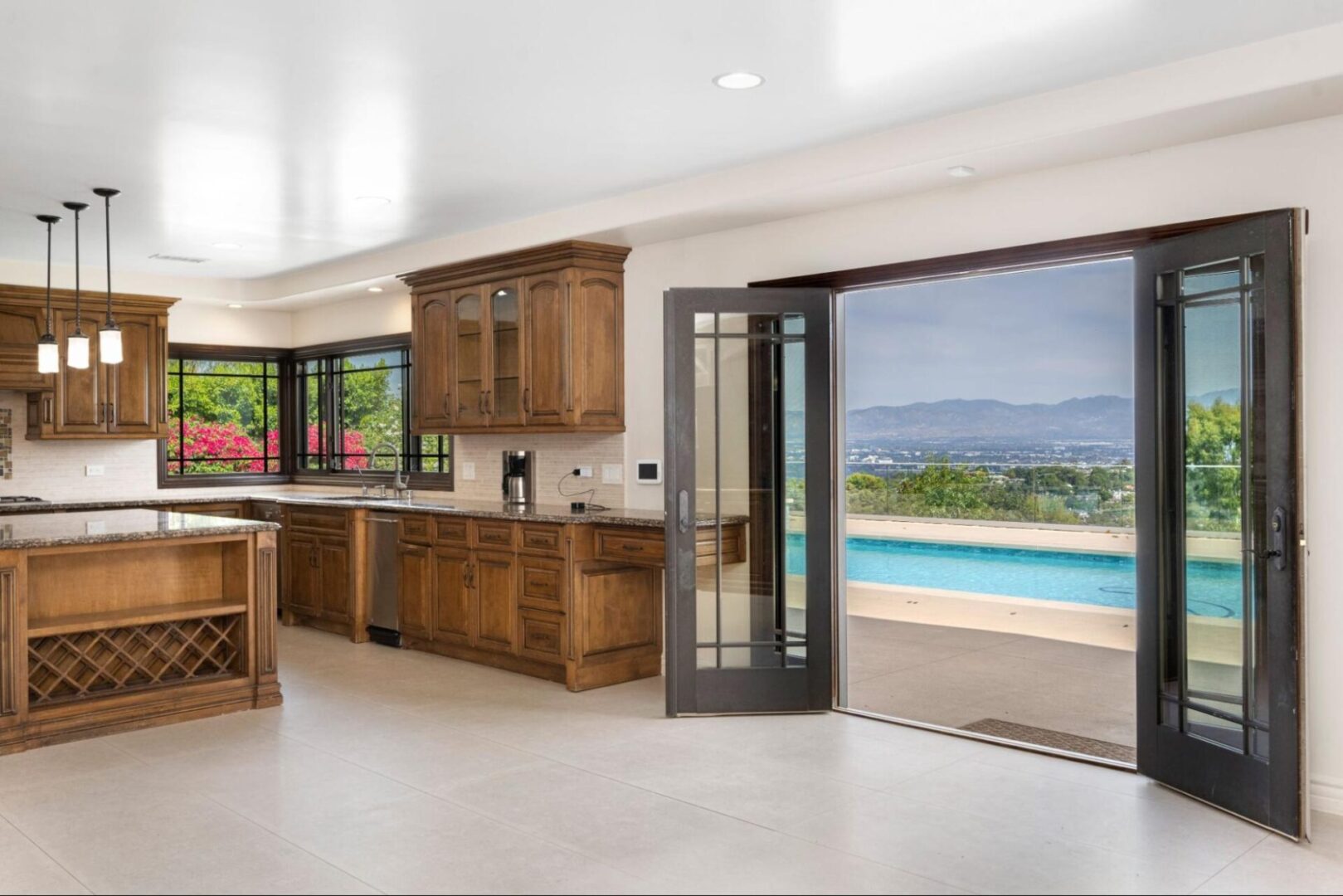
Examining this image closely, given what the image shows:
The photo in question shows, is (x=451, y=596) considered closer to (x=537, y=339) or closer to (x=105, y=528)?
(x=537, y=339)

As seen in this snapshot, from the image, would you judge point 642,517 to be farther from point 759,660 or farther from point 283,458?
point 283,458

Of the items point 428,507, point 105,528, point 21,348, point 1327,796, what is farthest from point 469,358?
point 1327,796

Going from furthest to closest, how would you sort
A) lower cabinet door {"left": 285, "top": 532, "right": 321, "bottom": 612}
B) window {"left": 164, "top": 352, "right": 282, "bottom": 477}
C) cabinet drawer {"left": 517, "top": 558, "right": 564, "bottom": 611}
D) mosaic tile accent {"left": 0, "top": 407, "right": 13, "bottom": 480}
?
1. window {"left": 164, "top": 352, "right": 282, "bottom": 477}
2. mosaic tile accent {"left": 0, "top": 407, "right": 13, "bottom": 480}
3. lower cabinet door {"left": 285, "top": 532, "right": 321, "bottom": 612}
4. cabinet drawer {"left": 517, "top": 558, "right": 564, "bottom": 611}

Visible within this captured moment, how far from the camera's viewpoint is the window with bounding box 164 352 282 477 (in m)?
9.02

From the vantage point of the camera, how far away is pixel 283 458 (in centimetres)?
949

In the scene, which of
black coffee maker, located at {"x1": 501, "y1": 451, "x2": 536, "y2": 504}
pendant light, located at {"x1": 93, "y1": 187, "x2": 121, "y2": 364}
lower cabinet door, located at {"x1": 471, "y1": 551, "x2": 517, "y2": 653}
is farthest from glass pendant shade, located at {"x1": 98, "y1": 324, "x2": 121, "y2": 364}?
black coffee maker, located at {"x1": 501, "y1": 451, "x2": 536, "y2": 504}

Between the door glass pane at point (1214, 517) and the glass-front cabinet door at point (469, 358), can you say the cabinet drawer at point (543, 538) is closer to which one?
the glass-front cabinet door at point (469, 358)

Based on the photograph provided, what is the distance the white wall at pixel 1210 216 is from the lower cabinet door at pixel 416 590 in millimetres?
2695

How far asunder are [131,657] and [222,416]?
4539 millimetres

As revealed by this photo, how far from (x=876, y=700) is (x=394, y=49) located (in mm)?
3832

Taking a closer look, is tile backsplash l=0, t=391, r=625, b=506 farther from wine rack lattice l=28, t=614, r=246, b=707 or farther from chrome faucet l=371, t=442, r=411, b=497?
wine rack lattice l=28, t=614, r=246, b=707

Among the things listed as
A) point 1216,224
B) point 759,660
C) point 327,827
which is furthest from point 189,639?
point 1216,224

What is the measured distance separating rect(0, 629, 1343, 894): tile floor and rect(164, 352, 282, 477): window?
456 cm

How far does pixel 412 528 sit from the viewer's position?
22.1 ft
